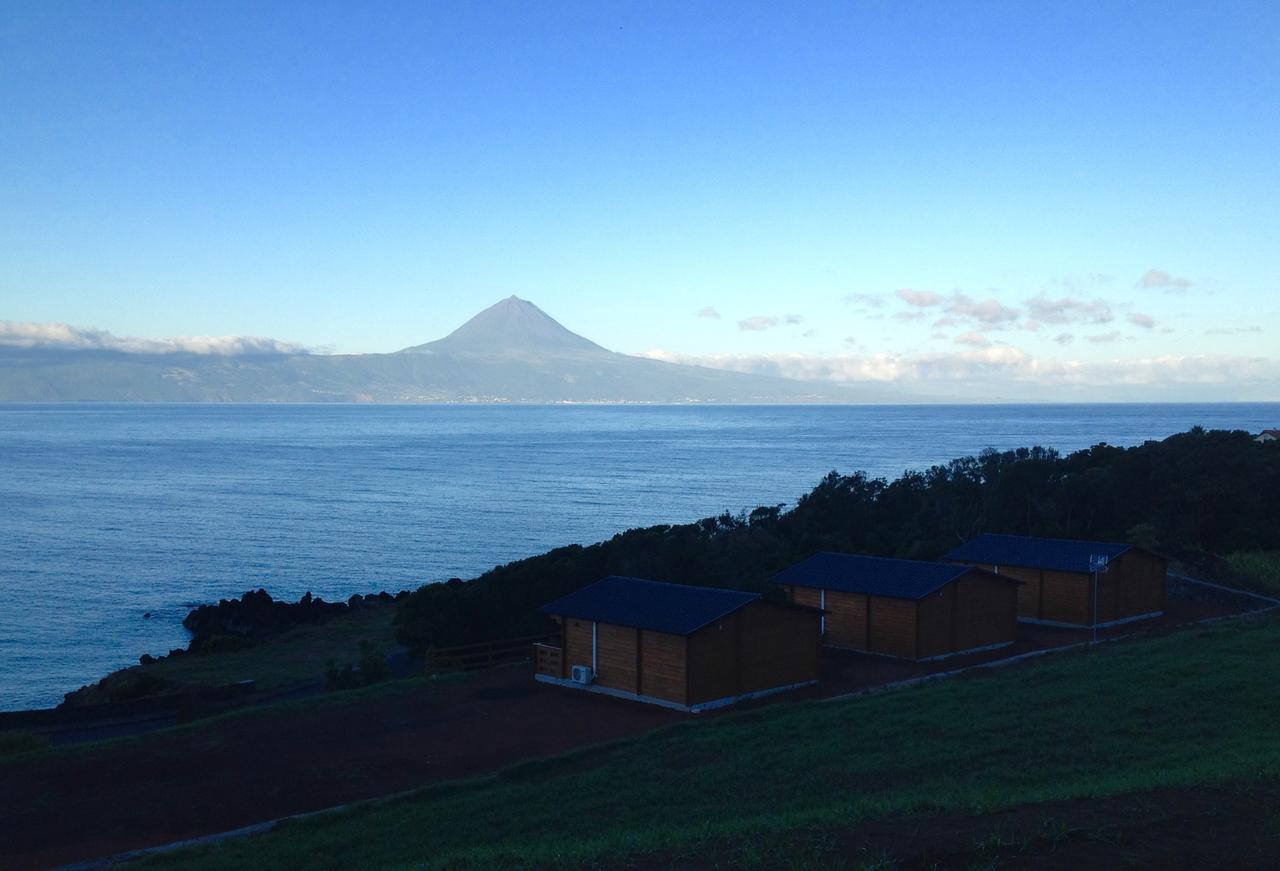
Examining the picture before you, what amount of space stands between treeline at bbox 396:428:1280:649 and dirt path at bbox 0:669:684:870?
26.1ft

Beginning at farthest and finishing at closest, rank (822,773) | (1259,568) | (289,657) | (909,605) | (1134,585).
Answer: (1259,568) < (289,657) < (1134,585) < (909,605) < (822,773)

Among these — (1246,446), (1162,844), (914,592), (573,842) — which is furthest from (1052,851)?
(1246,446)

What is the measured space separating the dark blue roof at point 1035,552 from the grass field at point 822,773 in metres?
8.91

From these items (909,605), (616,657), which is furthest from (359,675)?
(909,605)

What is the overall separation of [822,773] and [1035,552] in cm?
1855

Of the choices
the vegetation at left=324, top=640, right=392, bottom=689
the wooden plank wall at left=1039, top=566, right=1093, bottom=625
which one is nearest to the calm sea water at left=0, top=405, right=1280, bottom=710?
the vegetation at left=324, top=640, right=392, bottom=689

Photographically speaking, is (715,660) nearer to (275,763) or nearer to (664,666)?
(664,666)

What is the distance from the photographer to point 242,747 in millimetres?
17359

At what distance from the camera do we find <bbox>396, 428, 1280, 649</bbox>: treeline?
97.8ft

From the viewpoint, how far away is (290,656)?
108 feet

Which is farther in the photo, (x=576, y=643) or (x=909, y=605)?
(x=909, y=605)

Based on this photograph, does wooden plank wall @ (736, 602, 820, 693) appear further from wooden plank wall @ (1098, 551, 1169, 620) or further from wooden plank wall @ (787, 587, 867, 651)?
wooden plank wall @ (1098, 551, 1169, 620)

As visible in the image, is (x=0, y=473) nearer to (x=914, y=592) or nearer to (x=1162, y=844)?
(x=914, y=592)

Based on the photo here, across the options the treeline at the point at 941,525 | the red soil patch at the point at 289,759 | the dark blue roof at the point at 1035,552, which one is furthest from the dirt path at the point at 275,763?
the dark blue roof at the point at 1035,552
